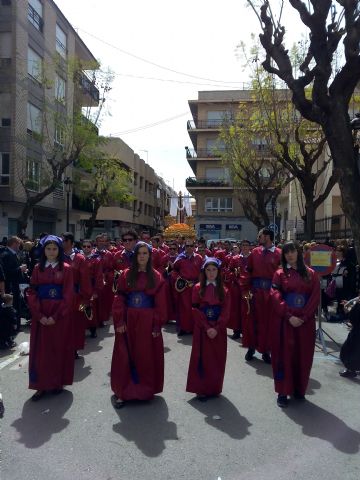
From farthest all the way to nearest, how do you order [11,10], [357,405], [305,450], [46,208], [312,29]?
[46,208] → [11,10] → [312,29] → [357,405] → [305,450]

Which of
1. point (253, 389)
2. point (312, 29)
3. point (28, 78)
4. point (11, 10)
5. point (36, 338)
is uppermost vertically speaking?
point (11, 10)

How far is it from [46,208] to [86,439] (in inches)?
1072

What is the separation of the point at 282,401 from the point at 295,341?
2.24 ft

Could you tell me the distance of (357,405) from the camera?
224 inches

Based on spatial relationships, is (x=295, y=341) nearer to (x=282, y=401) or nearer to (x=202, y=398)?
(x=282, y=401)

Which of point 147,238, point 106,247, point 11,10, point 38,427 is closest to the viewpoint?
point 38,427

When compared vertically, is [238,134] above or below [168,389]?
above

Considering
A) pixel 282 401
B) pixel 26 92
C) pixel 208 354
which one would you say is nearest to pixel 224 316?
pixel 208 354

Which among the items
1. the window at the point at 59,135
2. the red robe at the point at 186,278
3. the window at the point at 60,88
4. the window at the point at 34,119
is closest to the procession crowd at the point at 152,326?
the red robe at the point at 186,278

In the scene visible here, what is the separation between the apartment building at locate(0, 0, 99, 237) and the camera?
25.0m

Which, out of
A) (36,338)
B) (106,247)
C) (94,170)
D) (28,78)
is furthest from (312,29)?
(94,170)

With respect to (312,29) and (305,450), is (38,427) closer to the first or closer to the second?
(305,450)

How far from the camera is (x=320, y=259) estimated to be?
925 cm

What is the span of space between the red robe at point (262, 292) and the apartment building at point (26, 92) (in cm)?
1797
